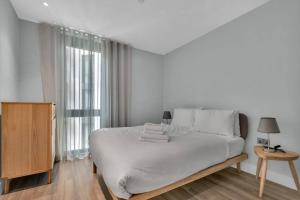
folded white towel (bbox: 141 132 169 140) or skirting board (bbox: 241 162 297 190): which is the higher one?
folded white towel (bbox: 141 132 169 140)

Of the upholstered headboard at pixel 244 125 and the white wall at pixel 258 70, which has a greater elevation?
the white wall at pixel 258 70

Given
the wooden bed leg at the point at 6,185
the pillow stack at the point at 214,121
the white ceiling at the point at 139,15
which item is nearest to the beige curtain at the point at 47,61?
the white ceiling at the point at 139,15

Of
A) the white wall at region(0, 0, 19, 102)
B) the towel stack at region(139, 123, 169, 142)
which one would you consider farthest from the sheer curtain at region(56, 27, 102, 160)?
the towel stack at region(139, 123, 169, 142)

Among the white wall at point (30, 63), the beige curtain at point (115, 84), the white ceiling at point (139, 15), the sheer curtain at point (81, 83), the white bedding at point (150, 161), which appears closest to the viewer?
the white bedding at point (150, 161)

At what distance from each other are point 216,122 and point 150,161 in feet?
5.29

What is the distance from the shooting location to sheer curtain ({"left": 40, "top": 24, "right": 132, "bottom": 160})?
2.85 m

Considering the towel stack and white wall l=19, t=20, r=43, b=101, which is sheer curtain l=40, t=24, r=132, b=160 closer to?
white wall l=19, t=20, r=43, b=101

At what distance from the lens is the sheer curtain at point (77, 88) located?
2908mm

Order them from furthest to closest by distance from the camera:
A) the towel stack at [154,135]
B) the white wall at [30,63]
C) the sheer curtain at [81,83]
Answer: the sheer curtain at [81,83]
the white wall at [30,63]
the towel stack at [154,135]

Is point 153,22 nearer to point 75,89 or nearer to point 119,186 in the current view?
point 75,89

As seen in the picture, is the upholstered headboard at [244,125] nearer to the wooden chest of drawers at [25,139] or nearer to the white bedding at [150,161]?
the white bedding at [150,161]

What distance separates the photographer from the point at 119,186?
121 centimetres

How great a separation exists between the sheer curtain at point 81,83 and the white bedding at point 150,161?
4.15ft

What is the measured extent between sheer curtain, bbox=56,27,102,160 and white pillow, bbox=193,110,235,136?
2.19m
